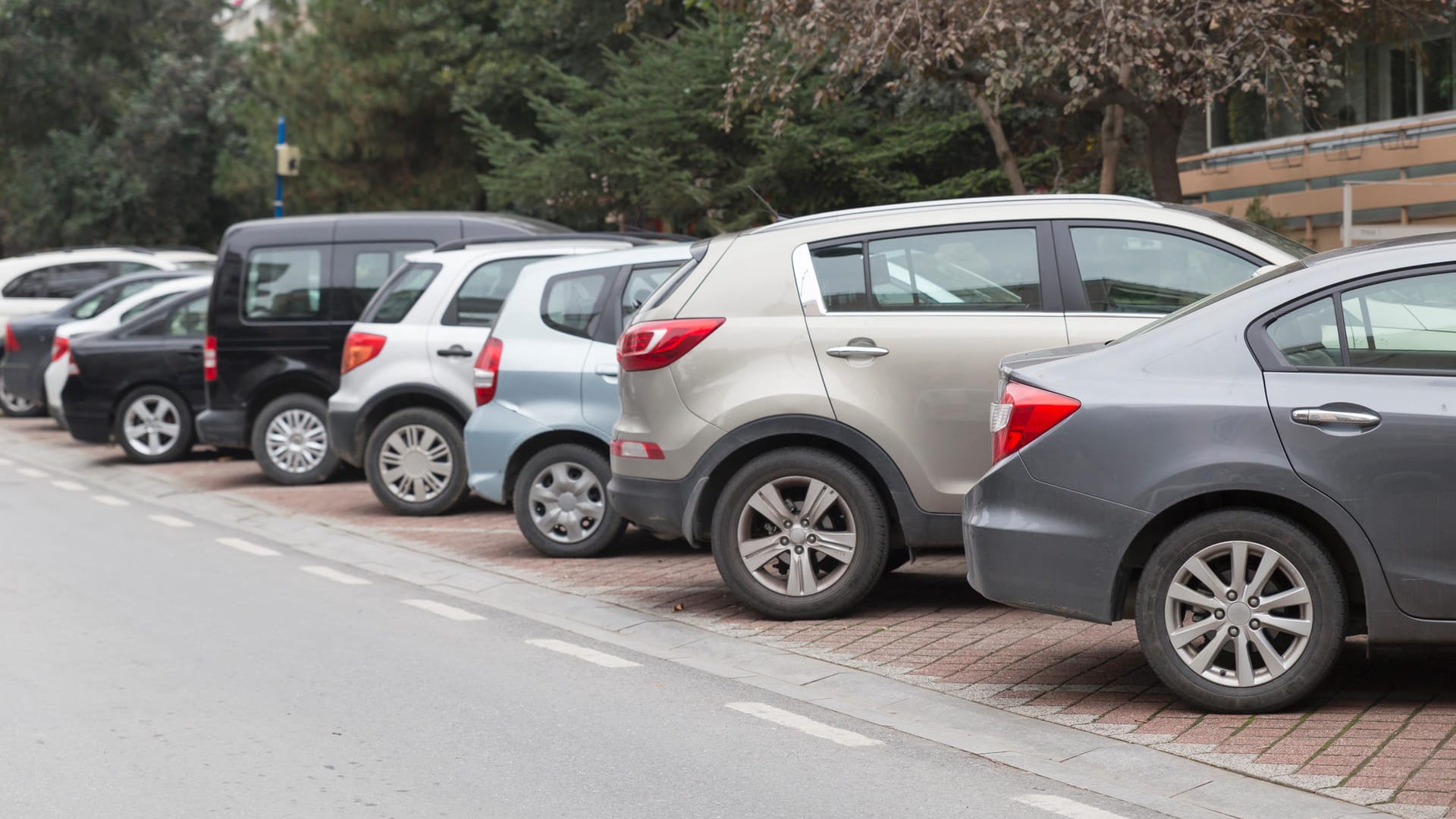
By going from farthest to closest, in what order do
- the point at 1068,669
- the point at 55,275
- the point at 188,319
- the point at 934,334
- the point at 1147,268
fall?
the point at 55,275 → the point at 188,319 → the point at 934,334 → the point at 1147,268 → the point at 1068,669

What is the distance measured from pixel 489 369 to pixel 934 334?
3.58 metres

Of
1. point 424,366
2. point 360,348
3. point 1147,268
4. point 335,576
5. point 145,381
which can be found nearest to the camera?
point 1147,268

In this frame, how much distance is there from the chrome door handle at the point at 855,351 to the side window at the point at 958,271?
222 millimetres

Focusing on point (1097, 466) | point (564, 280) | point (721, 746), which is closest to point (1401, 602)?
point (1097, 466)

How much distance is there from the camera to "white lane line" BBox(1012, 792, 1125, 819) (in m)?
4.96

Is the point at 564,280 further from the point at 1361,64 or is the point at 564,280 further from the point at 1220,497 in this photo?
the point at 1361,64

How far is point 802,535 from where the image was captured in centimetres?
783

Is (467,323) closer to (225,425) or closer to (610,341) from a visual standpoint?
(610,341)

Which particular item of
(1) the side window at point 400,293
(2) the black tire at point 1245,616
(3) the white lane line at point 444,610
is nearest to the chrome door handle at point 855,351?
(2) the black tire at point 1245,616

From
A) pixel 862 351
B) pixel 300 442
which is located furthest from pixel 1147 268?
pixel 300 442

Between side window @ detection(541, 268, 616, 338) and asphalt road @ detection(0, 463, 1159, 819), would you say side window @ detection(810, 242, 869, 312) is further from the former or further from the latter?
side window @ detection(541, 268, 616, 338)

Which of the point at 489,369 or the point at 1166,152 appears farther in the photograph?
the point at 1166,152

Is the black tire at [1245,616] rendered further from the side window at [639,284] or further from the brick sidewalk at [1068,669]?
the side window at [639,284]

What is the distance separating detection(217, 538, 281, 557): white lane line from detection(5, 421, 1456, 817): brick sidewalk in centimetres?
98
